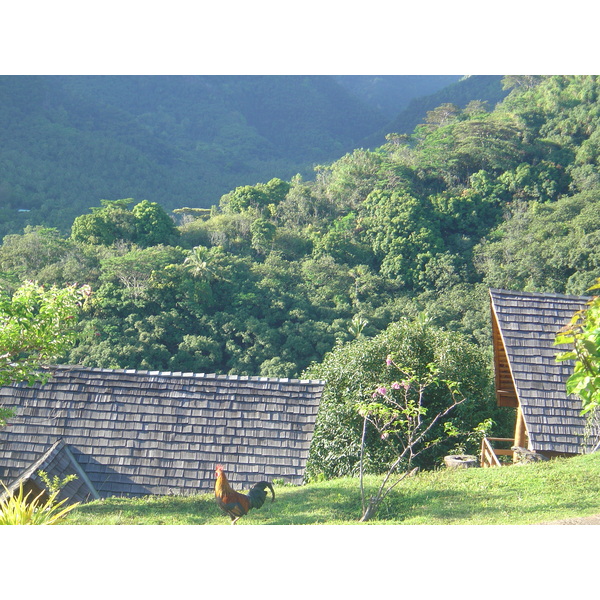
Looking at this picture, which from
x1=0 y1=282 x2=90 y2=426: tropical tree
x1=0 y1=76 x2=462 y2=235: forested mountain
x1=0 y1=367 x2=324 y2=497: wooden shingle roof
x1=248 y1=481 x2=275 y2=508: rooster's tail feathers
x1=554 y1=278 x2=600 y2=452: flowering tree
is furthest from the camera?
x1=0 y1=76 x2=462 y2=235: forested mountain

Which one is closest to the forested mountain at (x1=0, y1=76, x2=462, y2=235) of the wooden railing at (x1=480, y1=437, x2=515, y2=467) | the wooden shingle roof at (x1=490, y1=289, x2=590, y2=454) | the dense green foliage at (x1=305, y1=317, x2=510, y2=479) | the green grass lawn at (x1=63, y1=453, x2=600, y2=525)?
the dense green foliage at (x1=305, y1=317, x2=510, y2=479)

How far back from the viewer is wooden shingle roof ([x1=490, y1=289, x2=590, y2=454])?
21.0 ft

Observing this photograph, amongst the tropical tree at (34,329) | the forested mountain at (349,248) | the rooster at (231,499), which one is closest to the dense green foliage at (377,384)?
the rooster at (231,499)

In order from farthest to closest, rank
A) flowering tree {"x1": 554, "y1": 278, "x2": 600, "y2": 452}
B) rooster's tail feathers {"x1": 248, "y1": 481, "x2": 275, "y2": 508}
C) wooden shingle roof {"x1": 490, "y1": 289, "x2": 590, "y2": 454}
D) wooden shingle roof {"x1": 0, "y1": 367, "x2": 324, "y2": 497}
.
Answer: wooden shingle roof {"x1": 490, "y1": 289, "x2": 590, "y2": 454} → wooden shingle roof {"x1": 0, "y1": 367, "x2": 324, "y2": 497} → rooster's tail feathers {"x1": 248, "y1": 481, "x2": 275, "y2": 508} → flowering tree {"x1": 554, "y1": 278, "x2": 600, "y2": 452}

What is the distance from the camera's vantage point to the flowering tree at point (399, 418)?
18.6 feet

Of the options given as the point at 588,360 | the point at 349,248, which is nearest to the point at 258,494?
the point at 588,360

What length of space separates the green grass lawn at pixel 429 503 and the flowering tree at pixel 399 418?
18 cm

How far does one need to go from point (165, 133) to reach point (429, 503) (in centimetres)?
5753

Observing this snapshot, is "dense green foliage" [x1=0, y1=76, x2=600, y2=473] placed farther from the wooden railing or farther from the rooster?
the rooster

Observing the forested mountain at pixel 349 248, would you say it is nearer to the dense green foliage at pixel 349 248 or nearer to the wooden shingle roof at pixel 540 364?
the dense green foliage at pixel 349 248

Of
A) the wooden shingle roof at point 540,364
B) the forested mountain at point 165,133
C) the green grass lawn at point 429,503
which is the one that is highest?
the forested mountain at point 165,133

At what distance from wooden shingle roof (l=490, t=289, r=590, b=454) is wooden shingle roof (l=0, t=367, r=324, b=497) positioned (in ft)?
6.54
